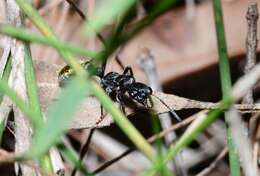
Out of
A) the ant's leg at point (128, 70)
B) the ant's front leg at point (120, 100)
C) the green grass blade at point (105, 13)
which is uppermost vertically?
the green grass blade at point (105, 13)

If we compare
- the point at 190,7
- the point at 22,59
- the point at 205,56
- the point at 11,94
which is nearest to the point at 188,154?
the point at 205,56

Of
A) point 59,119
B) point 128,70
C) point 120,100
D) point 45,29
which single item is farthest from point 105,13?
point 128,70

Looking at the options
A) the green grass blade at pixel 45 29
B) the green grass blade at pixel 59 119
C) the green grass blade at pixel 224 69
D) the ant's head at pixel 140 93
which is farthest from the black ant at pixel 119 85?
the green grass blade at pixel 59 119

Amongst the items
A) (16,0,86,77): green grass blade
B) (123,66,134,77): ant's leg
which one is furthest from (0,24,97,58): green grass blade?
(123,66,134,77): ant's leg

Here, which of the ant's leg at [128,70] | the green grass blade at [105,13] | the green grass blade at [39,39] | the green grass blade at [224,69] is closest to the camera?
the green grass blade at [105,13]

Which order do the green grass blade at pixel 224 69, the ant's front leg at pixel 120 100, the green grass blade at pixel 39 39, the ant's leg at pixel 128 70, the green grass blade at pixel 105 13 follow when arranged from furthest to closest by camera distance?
1. the ant's leg at pixel 128 70
2. the ant's front leg at pixel 120 100
3. the green grass blade at pixel 224 69
4. the green grass blade at pixel 39 39
5. the green grass blade at pixel 105 13

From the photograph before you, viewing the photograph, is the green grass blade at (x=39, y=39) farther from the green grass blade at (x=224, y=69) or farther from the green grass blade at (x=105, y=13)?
the green grass blade at (x=224, y=69)

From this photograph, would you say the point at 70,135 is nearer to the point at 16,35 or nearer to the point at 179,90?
the point at 179,90
